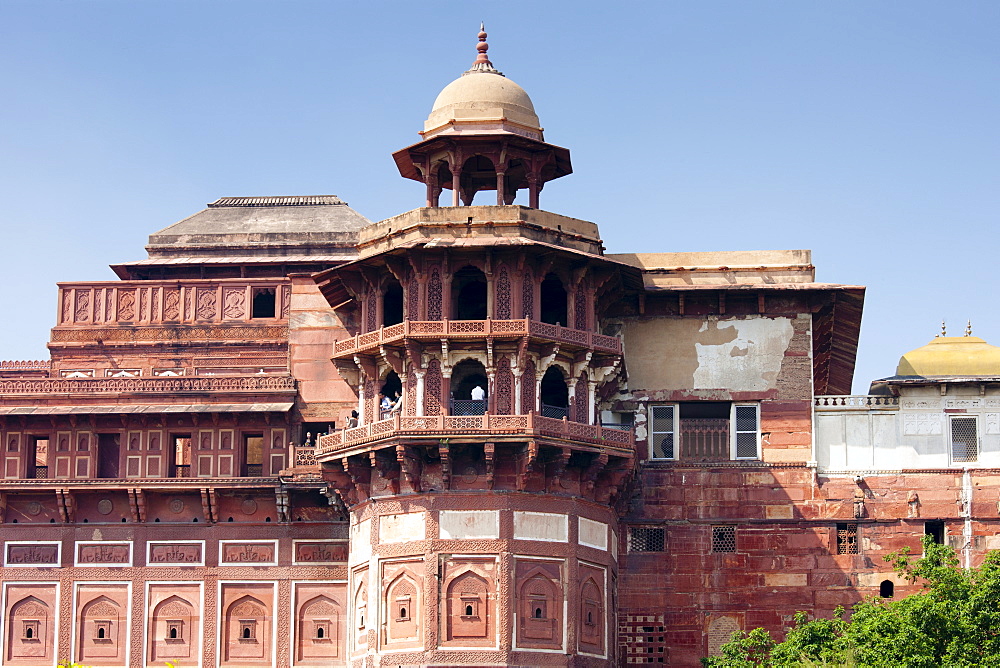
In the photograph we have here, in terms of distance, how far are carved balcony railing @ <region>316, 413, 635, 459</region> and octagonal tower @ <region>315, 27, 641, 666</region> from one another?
4 centimetres

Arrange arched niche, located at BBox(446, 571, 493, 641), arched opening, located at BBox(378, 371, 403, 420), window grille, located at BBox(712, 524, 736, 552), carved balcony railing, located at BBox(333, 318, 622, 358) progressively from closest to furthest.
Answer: arched niche, located at BBox(446, 571, 493, 641)
carved balcony railing, located at BBox(333, 318, 622, 358)
arched opening, located at BBox(378, 371, 403, 420)
window grille, located at BBox(712, 524, 736, 552)

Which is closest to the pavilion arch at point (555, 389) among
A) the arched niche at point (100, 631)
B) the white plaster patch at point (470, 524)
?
the white plaster patch at point (470, 524)

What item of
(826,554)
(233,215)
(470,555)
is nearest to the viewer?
(470,555)

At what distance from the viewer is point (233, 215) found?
177 ft

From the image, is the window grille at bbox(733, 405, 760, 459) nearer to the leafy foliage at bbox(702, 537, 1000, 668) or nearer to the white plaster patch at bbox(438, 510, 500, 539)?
the leafy foliage at bbox(702, 537, 1000, 668)

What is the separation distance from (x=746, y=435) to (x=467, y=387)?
6056 millimetres

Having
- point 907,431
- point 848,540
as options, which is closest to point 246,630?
point 848,540

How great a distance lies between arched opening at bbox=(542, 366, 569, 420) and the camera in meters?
41.4

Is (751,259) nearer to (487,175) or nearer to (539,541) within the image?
(487,175)

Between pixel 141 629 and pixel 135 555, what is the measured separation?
5.15 ft

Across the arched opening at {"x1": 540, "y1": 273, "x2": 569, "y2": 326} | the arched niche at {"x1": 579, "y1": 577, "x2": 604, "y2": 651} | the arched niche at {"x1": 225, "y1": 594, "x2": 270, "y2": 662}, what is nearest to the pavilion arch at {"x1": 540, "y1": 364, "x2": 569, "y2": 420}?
the arched opening at {"x1": 540, "y1": 273, "x2": 569, "y2": 326}

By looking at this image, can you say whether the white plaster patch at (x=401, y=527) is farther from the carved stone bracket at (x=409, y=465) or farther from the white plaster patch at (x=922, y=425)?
the white plaster patch at (x=922, y=425)

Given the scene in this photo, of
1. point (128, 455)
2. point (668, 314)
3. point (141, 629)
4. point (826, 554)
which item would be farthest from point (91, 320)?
point (826, 554)

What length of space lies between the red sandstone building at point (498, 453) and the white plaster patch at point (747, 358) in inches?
2.0
